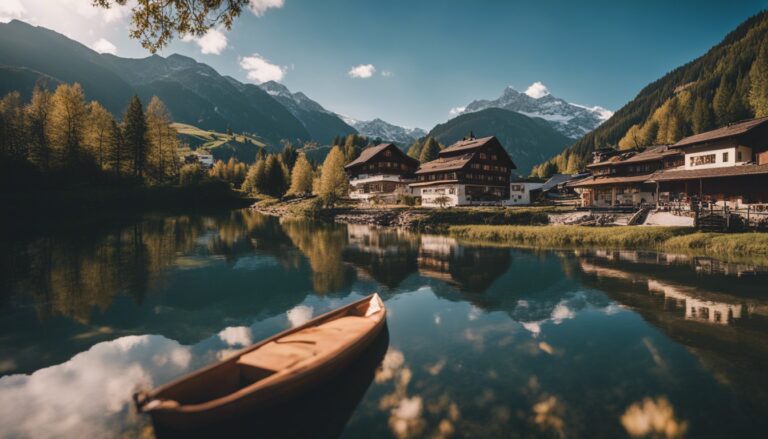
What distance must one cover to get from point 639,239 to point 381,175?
5522 centimetres

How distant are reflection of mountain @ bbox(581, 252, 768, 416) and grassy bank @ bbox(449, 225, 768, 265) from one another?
17.7ft

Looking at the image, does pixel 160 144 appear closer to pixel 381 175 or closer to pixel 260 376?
pixel 381 175

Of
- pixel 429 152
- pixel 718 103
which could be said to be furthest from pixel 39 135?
pixel 718 103

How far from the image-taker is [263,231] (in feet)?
153

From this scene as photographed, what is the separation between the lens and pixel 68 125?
61.7m

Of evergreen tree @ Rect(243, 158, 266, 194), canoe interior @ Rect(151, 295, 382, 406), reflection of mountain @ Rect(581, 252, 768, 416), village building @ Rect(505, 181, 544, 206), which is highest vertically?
evergreen tree @ Rect(243, 158, 266, 194)

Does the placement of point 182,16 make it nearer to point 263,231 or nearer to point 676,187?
point 263,231

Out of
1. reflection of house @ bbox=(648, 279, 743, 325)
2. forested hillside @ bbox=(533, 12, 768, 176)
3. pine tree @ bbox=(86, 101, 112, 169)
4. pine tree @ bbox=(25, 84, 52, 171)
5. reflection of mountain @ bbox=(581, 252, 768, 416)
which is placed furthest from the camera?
forested hillside @ bbox=(533, 12, 768, 176)

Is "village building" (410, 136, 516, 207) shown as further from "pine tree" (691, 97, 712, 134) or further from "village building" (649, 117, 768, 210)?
"pine tree" (691, 97, 712, 134)

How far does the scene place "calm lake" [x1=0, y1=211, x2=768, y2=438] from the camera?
26.2ft

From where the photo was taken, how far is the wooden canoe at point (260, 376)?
6.29 metres

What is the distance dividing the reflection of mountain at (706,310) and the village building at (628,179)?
3647 centimetres

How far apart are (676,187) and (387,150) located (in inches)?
2147

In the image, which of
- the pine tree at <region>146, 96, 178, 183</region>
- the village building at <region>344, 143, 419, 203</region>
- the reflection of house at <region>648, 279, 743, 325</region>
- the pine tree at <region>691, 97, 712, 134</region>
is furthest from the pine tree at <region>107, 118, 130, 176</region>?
the pine tree at <region>691, 97, 712, 134</region>
